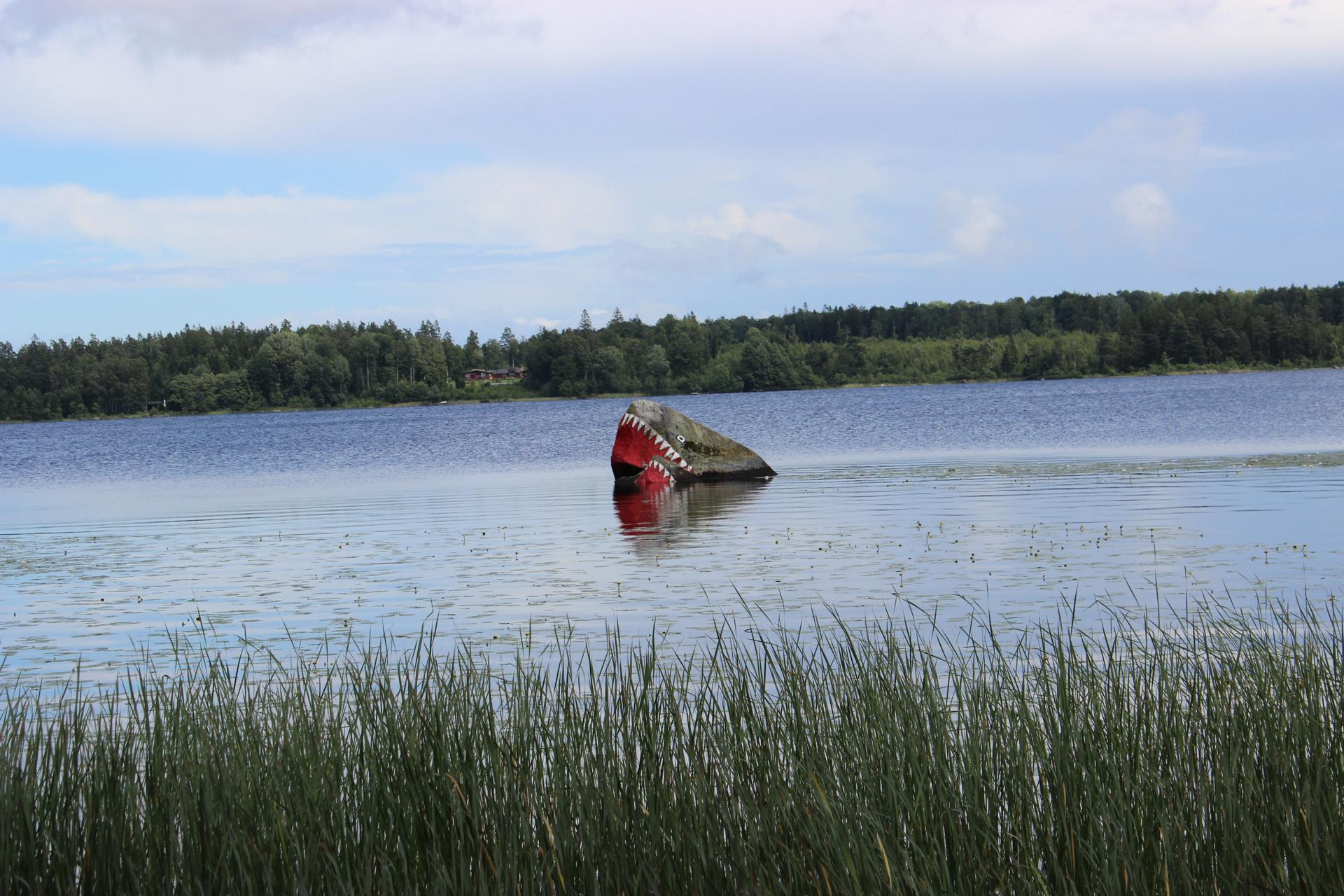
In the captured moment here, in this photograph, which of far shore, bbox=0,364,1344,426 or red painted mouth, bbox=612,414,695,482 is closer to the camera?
red painted mouth, bbox=612,414,695,482

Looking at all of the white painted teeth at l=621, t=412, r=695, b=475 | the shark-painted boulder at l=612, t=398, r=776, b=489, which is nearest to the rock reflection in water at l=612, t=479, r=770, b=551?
the shark-painted boulder at l=612, t=398, r=776, b=489

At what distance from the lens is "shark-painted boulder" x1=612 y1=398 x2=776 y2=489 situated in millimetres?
24625

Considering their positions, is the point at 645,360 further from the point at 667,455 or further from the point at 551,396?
the point at 667,455

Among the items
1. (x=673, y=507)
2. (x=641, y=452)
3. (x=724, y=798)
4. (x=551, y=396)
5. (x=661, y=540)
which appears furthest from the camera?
(x=551, y=396)

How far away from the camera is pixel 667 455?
24.7 meters

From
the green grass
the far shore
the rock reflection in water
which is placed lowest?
the rock reflection in water

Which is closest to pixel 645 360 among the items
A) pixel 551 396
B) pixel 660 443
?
pixel 551 396

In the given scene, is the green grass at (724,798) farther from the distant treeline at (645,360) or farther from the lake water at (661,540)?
the distant treeline at (645,360)

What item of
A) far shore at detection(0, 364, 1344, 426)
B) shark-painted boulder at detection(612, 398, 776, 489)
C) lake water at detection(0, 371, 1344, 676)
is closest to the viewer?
lake water at detection(0, 371, 1344, 676)

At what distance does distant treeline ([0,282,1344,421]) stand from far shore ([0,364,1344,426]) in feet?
2.21

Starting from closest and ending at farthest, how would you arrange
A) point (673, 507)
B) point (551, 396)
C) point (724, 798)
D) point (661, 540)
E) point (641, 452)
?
point (724, 798), point (661, 540), point (673, 507), point (641, 452), point (551, 396)

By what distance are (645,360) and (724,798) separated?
466 feet

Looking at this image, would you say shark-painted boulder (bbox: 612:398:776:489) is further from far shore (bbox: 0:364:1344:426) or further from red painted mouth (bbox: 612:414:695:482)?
far shore (bbox: 0:364:1344:426)

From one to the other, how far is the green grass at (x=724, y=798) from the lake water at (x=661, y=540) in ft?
5.60
